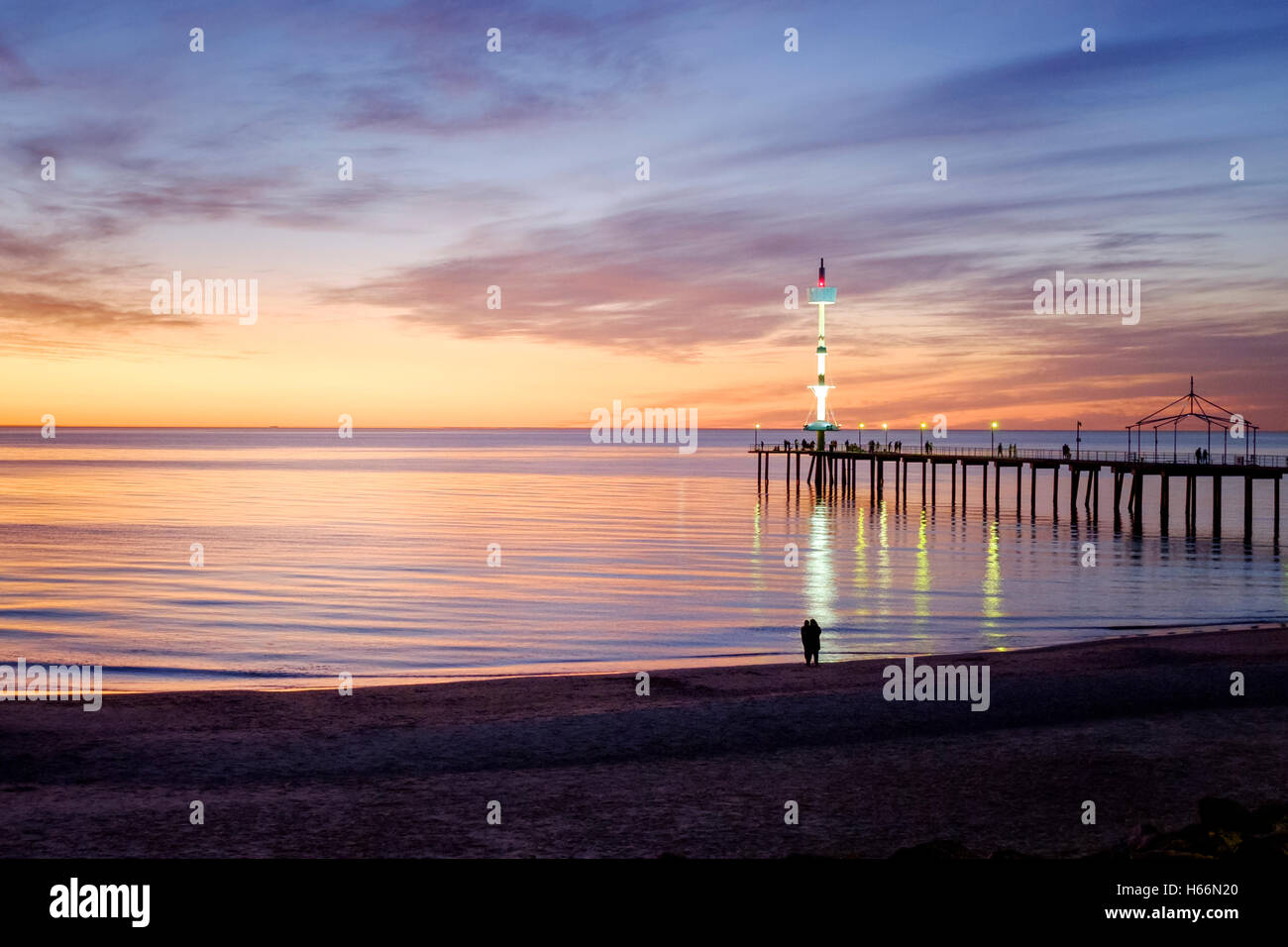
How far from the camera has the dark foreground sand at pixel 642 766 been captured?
37.9 ft

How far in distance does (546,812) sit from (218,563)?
37.0 metres

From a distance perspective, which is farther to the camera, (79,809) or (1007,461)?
(1007,461)

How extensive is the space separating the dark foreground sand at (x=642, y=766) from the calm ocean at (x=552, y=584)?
6034 millimetres

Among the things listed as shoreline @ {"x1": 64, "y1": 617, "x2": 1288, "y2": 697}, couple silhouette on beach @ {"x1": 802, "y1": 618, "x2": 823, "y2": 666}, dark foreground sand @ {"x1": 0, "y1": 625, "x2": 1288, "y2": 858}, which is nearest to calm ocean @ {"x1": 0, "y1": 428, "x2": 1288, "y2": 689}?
shoreline @ {"x1": 64, "y1": 617, "x2": 1288, "y2": 697}

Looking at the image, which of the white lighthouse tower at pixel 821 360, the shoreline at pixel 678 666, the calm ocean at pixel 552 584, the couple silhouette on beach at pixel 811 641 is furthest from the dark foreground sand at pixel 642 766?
the white lighthouse tower at pixel 821 360

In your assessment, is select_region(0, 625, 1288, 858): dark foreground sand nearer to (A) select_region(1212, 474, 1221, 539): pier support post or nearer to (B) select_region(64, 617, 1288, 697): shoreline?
(B) select_region(64, 617, 1288, 697): shoreline

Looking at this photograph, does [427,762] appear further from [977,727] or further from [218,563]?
[218,563]

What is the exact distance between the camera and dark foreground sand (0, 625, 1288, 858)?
11562mm

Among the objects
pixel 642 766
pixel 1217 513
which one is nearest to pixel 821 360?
pixel 1217 513

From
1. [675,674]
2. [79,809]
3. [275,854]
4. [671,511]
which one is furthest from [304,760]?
[671,511]

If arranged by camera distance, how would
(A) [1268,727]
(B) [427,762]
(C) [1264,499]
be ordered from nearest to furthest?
(B) [427,762]
(A) [1268,727]
(C) [1264,499]

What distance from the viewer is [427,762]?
15.1 meters

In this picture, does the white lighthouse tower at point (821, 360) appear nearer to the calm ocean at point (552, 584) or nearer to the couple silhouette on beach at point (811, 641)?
the calm ocean at point (552, 584)
